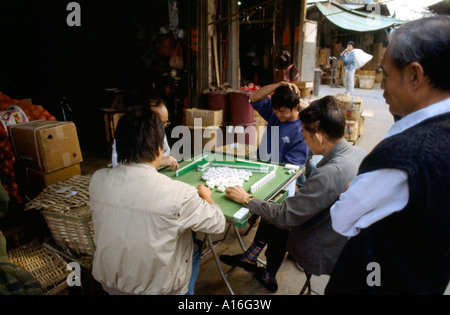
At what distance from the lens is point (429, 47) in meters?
1.01

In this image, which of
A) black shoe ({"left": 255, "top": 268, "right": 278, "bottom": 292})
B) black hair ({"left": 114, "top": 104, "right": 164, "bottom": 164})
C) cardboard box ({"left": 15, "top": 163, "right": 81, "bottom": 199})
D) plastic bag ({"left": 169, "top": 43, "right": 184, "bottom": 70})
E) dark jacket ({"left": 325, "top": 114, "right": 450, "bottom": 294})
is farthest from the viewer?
plastic bag ({"left": 169, "top": 43, "right": 184, "bottom": 70})

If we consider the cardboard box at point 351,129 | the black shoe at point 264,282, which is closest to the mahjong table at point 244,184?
the black shoe at point 264,282

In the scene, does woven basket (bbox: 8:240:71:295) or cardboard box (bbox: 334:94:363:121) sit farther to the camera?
cardboard box (bbox: 334:94:363:121)

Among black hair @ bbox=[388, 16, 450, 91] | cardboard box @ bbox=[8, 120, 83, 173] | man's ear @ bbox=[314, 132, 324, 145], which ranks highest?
black hair @ bbox=[388, 16, 450, 91]

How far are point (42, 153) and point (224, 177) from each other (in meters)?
2.00

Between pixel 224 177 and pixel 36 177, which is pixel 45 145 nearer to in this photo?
pixel 36 177

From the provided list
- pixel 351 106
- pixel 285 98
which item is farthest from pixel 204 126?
pixel 351 106

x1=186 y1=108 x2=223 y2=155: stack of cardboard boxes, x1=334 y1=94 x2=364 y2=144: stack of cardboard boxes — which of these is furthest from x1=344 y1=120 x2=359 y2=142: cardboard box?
x1=186 y1=108 x2=223 y2=155: stack of cardboard boxes

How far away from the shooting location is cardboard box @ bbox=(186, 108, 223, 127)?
19.5 feet

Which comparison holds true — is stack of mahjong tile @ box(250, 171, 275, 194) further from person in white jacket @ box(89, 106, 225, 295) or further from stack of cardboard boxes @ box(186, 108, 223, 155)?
stack of cardboard boxes @ box(186, 108, 223, 155)

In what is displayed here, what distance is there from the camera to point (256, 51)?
9477 millimetres

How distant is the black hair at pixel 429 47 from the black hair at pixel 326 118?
1109mm

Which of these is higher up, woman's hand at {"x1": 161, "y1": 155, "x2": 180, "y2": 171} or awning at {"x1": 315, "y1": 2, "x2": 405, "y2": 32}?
awning at {"x1": 315, "y1": 2, "x2": 405, "y2": 32}

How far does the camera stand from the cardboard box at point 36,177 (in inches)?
123
